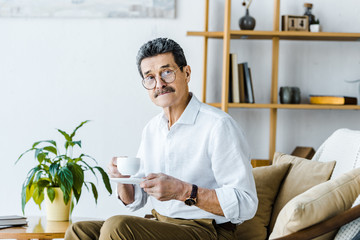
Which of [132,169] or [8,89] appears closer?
[132,169]

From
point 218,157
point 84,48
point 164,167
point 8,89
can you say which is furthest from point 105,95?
point 218,157

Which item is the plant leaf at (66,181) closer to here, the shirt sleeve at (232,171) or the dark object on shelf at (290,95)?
the shirt sleeve at (232,171)

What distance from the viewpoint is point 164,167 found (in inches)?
78.6

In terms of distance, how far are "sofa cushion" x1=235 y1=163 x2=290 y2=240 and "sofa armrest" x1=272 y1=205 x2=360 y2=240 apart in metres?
0.66

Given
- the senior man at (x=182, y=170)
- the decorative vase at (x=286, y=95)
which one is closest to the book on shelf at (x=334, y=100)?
the decorative vase at (x=286, y=95)

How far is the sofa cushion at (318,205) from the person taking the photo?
5.18 feet

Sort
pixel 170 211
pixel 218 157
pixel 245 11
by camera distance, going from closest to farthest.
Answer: pixel 218 157, pixel 170 211, pixel 245 11

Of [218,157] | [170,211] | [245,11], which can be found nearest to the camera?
[218,157]

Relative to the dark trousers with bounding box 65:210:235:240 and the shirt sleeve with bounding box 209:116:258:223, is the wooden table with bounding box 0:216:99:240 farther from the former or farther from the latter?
the shirt sleeve with bounding box 209:116:258:223

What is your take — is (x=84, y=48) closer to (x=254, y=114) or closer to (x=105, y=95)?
(x=105, y=95)

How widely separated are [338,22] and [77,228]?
2.20 meters

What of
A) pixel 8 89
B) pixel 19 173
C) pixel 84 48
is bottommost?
pixel 19 173

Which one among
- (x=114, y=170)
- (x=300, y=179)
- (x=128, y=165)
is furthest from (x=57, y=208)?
(x=300, y=179)

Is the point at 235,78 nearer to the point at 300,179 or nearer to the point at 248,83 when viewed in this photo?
the point at 248,83
